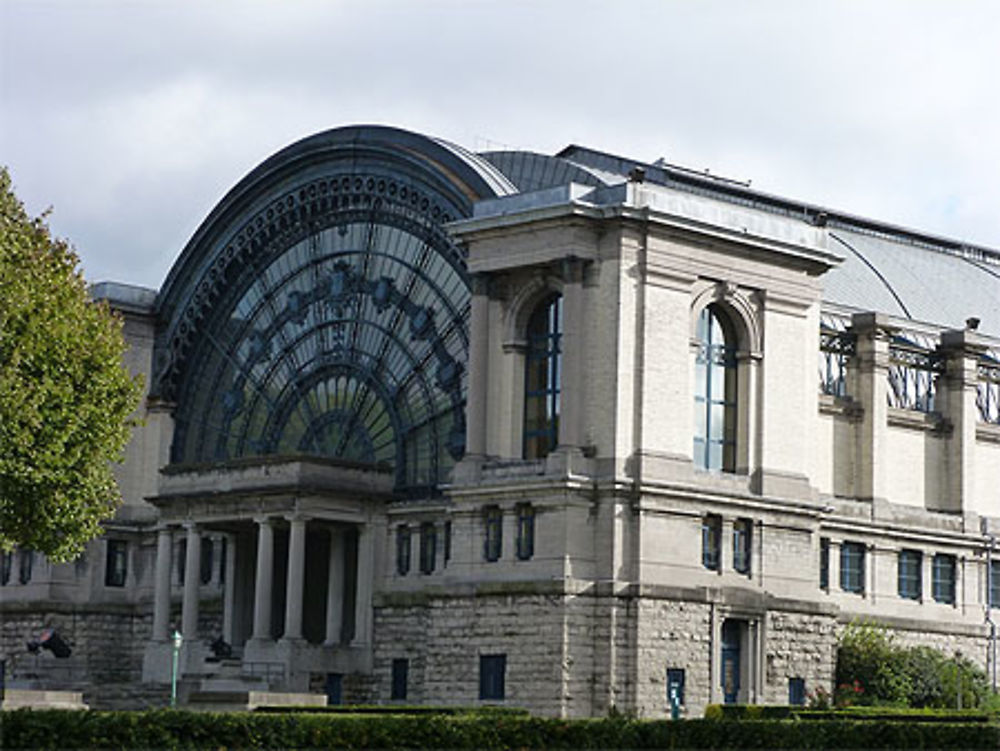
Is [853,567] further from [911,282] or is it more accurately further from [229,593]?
[229,593]

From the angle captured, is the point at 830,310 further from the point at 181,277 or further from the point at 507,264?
the point at 181,277

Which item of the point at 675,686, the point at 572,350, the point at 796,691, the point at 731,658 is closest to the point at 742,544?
the point at 731,658

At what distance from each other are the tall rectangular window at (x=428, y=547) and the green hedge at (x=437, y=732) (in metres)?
31.2

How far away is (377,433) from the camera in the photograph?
91938 millimetres

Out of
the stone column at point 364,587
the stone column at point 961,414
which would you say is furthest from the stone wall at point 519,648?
the stone column at point 961,414

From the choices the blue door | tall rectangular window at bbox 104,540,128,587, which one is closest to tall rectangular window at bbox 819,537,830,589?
the blue door

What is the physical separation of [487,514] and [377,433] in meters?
13.0

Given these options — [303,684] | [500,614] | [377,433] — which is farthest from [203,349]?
[500,614]

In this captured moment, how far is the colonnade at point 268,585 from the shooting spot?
8588cm

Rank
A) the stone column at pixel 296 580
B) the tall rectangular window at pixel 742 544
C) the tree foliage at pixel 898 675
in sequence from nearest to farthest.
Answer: the tall rectangular window at pixel 742 544 → the tree foliage at pixel 898 675 → the stone column at pixel 296 580

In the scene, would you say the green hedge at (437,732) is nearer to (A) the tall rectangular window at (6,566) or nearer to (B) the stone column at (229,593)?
(B) the stone column at (229,593)

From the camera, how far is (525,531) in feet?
259

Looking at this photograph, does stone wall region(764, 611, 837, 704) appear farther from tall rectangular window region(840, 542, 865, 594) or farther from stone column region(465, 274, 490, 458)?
stone column region(465, 274, 490, 458)

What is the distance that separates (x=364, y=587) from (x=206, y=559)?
40.6 ft
